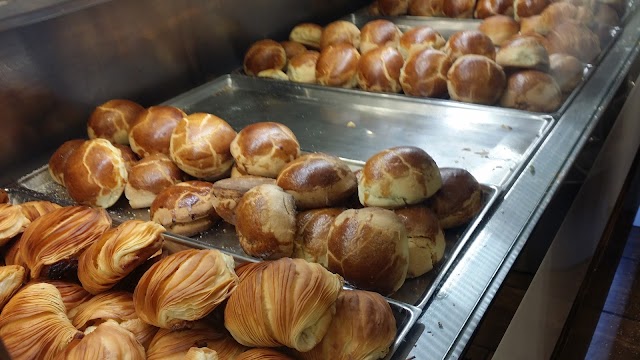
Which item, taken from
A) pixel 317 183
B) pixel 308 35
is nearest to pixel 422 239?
pixel 317 183

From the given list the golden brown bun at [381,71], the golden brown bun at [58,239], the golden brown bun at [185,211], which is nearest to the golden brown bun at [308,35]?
the golden brown bun at [381,71]

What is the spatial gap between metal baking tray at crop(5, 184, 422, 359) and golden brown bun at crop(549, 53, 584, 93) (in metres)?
1.40

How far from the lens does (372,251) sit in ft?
4.12

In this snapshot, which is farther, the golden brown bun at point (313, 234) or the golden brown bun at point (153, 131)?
the golden brown bun at point (153, 131)

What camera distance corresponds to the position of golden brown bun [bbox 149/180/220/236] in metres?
1.64

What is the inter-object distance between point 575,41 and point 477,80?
0.61 meters

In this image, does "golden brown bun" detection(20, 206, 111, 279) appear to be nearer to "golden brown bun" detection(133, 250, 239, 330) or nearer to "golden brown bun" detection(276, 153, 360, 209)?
"golden brown bun" detection(133, 250, 239, 330)

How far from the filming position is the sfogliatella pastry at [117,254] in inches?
46.7

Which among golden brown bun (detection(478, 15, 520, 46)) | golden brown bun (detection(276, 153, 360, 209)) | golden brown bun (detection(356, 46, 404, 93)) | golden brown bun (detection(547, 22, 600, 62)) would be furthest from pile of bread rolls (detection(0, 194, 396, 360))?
golden brown bun (detection(478, 15, 520, 46))

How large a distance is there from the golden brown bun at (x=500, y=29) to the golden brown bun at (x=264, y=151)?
146 cm

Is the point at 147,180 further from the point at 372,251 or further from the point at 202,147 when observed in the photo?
the point at 372,251

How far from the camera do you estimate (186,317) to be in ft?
3.44

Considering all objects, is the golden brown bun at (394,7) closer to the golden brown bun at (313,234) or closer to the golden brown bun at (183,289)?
the golden brown bun at (313,234)

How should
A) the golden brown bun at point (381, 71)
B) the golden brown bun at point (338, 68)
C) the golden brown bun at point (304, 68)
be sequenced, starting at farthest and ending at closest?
the golden brown bun at point (304, 68), the golden brown bun at point (338, 68), the golden brown bun at point (381, 71)
